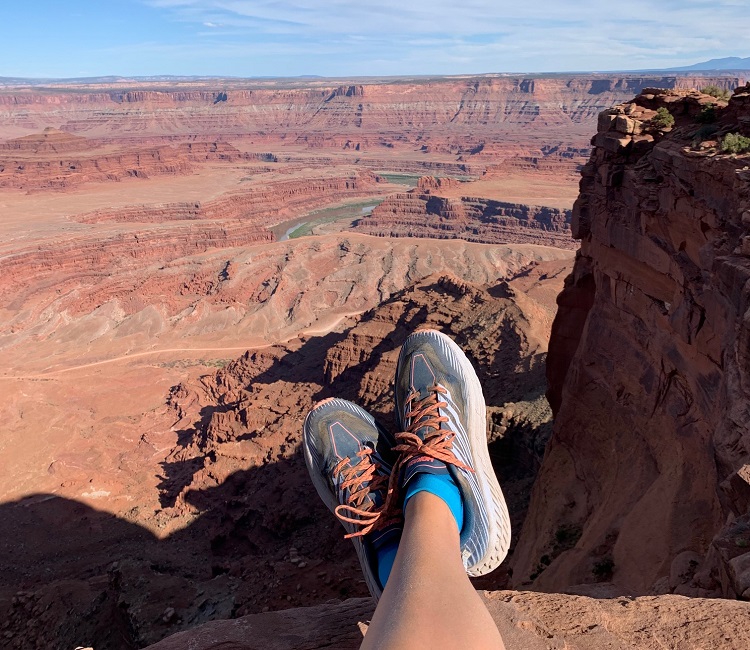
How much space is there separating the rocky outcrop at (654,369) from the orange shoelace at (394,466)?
2.21 m

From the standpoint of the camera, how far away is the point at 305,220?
82125 millimetres

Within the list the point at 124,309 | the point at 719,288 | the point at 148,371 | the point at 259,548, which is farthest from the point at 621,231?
the point at 124,309

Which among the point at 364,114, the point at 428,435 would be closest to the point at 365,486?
the point at 428,435

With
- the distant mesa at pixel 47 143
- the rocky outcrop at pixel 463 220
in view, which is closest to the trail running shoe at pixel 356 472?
the rocky outcrop at pixel 463 220

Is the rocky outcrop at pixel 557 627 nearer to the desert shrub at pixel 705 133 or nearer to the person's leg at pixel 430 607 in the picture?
the person's leg at pixel 430 607

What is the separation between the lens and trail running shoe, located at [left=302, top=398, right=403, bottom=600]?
4438mm

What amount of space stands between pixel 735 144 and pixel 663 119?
9.01ft

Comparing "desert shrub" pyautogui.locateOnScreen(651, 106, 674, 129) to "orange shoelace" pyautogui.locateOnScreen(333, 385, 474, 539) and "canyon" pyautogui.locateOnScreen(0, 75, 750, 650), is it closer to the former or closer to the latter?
"canyon" pyautogui.locateOnScreen(0, 75, 750, 650)

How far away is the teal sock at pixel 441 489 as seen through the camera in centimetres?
441

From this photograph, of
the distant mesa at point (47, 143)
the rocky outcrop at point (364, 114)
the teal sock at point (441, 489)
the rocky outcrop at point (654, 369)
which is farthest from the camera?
the rocky outcrop at point (364, 114)

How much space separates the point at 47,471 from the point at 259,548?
11290mm

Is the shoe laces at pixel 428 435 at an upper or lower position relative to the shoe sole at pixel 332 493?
upper

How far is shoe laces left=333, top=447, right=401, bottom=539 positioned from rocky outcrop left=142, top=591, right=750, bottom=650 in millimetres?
643

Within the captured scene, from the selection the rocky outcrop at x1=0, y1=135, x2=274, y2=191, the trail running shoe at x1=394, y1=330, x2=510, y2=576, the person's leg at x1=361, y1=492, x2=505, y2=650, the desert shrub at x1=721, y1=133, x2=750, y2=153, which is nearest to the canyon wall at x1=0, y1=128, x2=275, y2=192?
the rocky outcrop at x1=0, y1=135, x2=274, y2=191
